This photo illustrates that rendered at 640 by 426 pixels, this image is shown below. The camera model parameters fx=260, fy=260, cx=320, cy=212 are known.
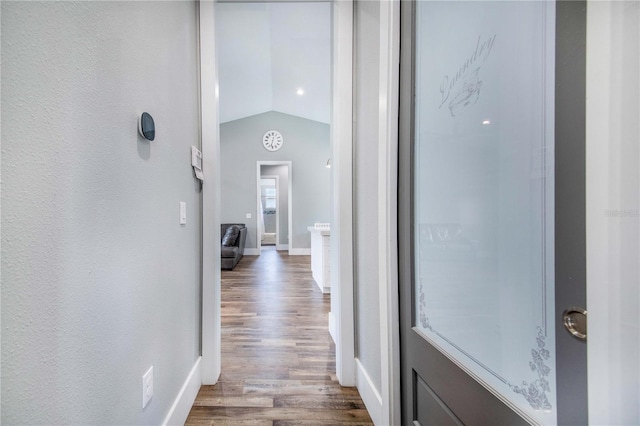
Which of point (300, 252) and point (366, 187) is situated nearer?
point (366, 187)

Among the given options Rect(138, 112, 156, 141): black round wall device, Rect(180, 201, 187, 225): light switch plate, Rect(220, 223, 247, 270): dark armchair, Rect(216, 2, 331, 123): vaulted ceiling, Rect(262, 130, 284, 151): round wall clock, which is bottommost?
Rect(220, 223, 247, 270): dark armchair

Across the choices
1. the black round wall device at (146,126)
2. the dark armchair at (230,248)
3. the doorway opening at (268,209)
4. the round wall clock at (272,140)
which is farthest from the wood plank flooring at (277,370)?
the doorway opening at (268,209)

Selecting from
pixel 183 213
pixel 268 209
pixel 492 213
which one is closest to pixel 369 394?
pixel 492 213

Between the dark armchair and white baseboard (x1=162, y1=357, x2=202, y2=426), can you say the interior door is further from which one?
the dark armchair

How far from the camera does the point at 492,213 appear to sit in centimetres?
Result: 69

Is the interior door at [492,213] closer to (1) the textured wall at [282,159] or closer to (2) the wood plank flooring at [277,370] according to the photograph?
(2) the wood plank flooring at [277,370]

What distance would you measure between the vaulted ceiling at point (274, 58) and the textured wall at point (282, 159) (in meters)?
0.33

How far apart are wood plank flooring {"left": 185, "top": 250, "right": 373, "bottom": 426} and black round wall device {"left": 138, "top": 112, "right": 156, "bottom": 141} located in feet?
4.82

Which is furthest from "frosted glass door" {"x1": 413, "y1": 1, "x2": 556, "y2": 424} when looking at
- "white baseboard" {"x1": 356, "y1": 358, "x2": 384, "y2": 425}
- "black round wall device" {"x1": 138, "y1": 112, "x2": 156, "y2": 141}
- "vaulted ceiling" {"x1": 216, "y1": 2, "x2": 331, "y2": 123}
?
"vaulted ceiling" {"x1": 216, "y1": 2, "x2": 331, "y2": 123}

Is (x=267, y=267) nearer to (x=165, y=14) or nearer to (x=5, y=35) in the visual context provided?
(x=165, y=14)

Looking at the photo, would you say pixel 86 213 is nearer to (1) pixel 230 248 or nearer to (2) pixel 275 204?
(1) pixel 230 248

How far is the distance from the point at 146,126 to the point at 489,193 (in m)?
1.20

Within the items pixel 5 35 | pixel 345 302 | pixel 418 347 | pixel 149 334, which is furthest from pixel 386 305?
pixel 5 35

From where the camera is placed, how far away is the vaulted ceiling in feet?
11.1
